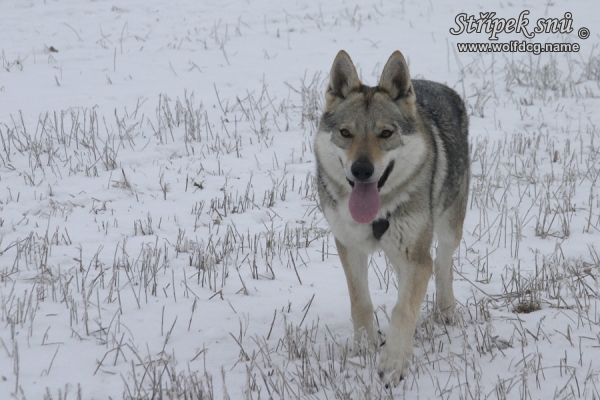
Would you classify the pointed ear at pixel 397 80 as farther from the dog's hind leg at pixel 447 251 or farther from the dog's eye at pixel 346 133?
the dog's hind leg at pixel 447 251

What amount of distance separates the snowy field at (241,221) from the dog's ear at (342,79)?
4.63 feet

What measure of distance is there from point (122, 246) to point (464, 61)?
8220mm

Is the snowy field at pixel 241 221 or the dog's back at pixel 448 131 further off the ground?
the dog's back at pixel 448 131

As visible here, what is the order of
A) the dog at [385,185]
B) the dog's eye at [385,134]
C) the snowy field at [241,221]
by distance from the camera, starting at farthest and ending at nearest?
the dog's eye at [385,134] < the dog at [385,185] < the snowy field at [241,221]

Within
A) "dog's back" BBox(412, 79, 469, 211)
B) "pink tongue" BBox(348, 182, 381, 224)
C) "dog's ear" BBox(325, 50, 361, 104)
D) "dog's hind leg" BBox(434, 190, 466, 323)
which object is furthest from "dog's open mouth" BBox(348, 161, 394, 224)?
"dog's hind leg" BBox(434, 190, 466, 323)

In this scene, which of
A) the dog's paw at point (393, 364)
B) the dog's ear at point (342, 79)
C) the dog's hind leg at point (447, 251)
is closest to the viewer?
the dog's paw at point (393, 364)

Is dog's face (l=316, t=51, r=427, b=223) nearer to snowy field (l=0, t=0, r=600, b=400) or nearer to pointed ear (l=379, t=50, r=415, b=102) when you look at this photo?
pointed ear (l=379, t=50, r=415, b=102)

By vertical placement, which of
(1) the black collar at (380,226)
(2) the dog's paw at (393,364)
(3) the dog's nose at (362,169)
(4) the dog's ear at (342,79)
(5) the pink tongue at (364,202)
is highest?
(4) the dog's ear at (342,79)

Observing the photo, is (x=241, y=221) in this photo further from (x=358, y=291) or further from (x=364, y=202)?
(x=364, y=202)

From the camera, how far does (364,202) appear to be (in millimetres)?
3721

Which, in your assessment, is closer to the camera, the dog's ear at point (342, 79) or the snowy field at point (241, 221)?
the snowy field at point (241, 221)

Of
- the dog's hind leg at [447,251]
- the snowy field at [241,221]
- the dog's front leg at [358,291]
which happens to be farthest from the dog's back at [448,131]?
the snowy field at [241,221]

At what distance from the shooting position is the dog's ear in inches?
164

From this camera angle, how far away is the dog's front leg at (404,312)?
11.4ft
